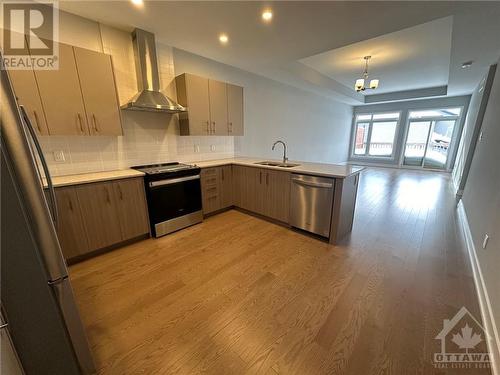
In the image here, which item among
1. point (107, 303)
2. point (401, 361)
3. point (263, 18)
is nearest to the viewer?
point (401, 361)

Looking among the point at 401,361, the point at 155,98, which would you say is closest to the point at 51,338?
the point at 401,361

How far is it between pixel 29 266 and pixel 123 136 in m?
2.27

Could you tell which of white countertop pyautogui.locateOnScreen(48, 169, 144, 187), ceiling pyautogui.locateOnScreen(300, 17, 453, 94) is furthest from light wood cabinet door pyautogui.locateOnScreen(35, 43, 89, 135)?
ceiling pyautogui.locateOnScreen(300, 17, 453, 94)

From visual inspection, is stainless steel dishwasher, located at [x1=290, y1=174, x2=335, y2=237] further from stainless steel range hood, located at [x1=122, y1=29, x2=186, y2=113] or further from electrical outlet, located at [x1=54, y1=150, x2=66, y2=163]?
electrical outlet, located at [x1=54, y1=150, x2=66, y2=163]

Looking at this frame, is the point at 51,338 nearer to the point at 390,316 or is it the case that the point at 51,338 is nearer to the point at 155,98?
the point at 390,316

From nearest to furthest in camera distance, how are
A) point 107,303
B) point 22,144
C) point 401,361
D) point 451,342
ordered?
point 22,144 → point 401,361 → point 451,342 → point 107,303

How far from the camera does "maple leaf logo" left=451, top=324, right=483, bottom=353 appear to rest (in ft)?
4.40

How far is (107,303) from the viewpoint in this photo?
5.57ft

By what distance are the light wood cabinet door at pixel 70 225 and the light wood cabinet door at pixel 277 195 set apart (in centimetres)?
231

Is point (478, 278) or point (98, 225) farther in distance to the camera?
point (98, 225)

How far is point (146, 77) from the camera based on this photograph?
8.80ft

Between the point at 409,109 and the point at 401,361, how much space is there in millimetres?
8948

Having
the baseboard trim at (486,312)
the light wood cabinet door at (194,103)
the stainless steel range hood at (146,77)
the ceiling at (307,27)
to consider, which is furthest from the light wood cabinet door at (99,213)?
the baseboard trim at (486,312)

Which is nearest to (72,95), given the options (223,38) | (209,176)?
(209,176)
